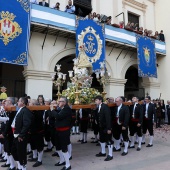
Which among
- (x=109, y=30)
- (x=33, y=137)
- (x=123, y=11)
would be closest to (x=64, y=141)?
(x=33, y=137)

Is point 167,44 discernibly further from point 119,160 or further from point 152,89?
point 119,160

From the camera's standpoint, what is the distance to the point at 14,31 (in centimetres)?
1023

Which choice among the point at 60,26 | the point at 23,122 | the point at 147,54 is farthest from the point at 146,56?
the point at 23,122

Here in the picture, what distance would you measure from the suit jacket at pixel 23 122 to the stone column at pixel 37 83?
6.33m

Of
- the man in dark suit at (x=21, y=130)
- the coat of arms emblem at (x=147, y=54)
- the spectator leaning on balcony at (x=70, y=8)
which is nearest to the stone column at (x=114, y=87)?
the coat of arms emblem at (x=147, y=54)

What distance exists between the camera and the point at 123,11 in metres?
16.5

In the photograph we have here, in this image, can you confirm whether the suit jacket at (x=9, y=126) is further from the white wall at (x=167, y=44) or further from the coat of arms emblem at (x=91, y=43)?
the white wall at (x=167, y=44)

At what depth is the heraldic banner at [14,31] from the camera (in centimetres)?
995

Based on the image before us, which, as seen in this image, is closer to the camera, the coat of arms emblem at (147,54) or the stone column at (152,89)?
the coat of arms emblem at (147,54)

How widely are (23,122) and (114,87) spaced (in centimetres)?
1002

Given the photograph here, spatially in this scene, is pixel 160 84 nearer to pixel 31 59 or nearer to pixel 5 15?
pixel 31 59

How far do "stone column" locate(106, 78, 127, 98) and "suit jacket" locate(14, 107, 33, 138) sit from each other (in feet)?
31.4

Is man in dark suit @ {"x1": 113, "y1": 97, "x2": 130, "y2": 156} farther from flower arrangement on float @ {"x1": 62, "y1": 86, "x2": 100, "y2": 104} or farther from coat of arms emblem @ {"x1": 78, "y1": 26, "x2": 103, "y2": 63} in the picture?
coat of arms emblem @ {"x1": 78, "y1": 26, "x2": 103, "y2": 63}

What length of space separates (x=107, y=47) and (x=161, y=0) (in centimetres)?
760
